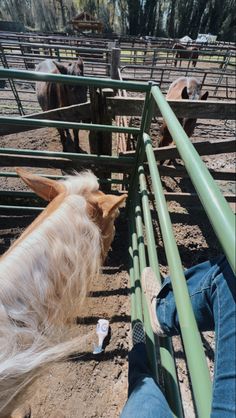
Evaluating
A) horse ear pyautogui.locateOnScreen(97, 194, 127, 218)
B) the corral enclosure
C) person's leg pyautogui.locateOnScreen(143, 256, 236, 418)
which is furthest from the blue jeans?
horse ear pyautogui.locateOnScreen(97, 194, 127, 218)

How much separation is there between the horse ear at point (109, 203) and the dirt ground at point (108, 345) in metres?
0.60

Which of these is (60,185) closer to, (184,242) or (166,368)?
(166,368)

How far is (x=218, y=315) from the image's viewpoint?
0.91 meters

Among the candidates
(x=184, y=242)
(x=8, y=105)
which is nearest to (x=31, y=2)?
(x=8, y=105)

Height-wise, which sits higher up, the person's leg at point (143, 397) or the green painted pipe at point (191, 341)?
the green painted pipe at point (191, 341)

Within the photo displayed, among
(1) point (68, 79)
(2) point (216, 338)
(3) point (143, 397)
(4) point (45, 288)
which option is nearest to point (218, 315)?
(2) point (216, 338)

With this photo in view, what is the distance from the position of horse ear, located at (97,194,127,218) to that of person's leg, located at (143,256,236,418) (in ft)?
1.78

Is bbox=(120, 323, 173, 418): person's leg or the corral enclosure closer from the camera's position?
bbox=(120, 323, 173, 418): person's leg

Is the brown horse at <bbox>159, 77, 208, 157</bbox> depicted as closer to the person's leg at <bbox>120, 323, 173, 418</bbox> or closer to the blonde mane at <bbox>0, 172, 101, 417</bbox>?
the blonde mane at <bbox>0, 172, 101, 417</bbox>

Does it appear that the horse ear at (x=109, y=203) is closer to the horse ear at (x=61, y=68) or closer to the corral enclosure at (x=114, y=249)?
the corral enclosure at (x=114, y=249)

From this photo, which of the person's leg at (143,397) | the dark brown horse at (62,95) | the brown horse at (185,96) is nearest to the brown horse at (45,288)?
the person's leg at (143,397)

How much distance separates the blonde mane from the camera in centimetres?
93

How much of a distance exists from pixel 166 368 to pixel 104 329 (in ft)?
3.64

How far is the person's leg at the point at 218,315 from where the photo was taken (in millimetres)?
676
